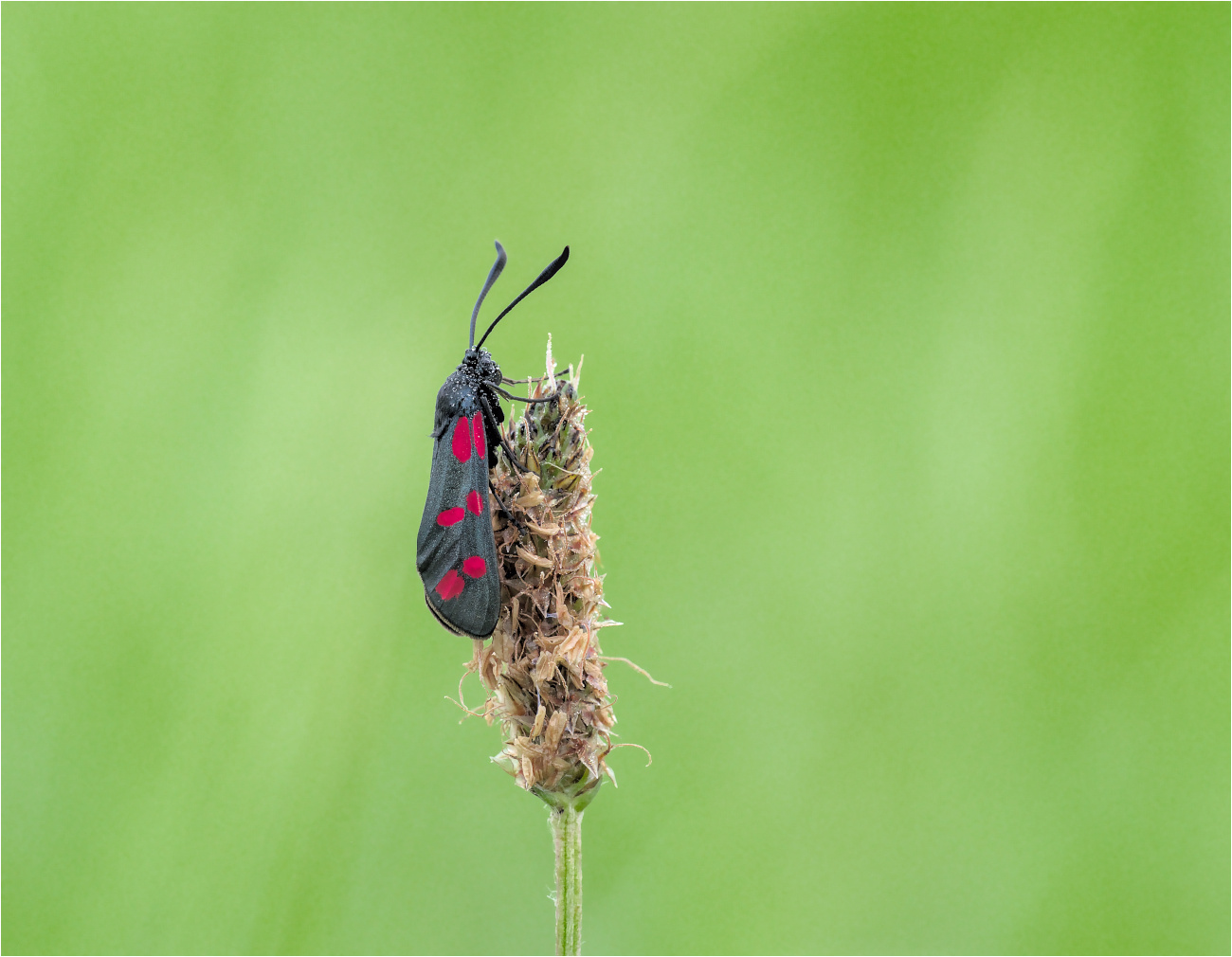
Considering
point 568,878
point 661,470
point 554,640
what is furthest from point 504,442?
point 661,470

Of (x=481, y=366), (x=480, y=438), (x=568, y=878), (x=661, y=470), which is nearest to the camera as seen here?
(x=568, y=878)

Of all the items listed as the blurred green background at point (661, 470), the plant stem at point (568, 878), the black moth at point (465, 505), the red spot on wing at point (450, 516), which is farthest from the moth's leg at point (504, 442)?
the blurred green background at point (661, 470)

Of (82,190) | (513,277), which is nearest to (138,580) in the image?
(82,190)

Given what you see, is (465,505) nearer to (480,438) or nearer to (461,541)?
(461,541)

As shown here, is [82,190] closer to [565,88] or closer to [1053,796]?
[565,88]

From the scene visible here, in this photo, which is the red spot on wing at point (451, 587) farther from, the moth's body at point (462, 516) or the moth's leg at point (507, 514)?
the moth's leg at point (507, 514)

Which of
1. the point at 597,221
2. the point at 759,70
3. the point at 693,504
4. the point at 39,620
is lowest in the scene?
the point at 39,620

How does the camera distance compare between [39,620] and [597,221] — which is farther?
[597,221]
